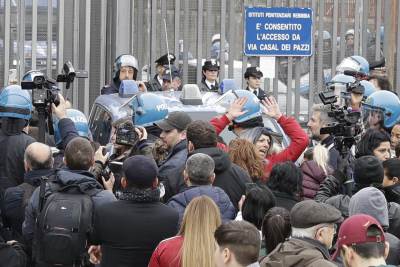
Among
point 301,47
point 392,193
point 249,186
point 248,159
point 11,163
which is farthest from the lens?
point 301,47

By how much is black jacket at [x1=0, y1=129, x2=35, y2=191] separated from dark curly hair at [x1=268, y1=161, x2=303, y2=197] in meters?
2.22

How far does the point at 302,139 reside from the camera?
10430 millimetres

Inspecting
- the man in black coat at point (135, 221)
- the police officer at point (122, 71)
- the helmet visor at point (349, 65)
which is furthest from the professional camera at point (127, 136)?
the helmet visor at point (349, 65)

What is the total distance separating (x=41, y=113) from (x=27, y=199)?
4.77 ft

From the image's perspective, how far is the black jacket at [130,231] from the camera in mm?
7824

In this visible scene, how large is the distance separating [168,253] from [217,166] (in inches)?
67.1

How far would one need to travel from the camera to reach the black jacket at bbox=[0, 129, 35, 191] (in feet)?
32.6

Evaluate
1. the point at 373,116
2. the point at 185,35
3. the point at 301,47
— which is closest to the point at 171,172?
the point at 373,116

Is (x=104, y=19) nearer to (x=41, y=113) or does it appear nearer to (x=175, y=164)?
(x=41, y=113)

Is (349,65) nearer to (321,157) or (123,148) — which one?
(321,157)

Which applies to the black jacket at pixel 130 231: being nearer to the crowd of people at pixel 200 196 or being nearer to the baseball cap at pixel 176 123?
the crowd of people at pixel 200 196

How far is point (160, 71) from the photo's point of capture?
15148mm

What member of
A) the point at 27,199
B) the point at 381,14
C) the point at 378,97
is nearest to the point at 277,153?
the point at 378,97

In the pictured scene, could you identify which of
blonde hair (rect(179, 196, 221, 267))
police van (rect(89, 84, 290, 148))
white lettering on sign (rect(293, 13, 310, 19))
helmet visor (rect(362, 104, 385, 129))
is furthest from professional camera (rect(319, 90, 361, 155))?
white lettering on sign (rect(293, 13, 310, 19))
